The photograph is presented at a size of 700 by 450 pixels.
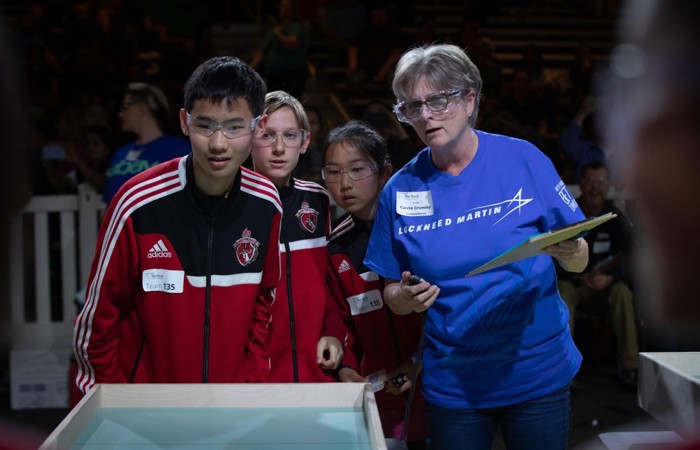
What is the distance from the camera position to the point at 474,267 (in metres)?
2.12

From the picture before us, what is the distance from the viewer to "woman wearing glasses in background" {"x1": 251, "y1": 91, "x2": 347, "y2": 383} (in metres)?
2.66

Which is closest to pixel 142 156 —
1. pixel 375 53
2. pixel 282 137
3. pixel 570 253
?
pixel 282 137

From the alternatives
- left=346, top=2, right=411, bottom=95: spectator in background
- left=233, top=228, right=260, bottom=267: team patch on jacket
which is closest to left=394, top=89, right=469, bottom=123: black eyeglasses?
left=233, top=228, right=260, bottom=267: team patch on jacket

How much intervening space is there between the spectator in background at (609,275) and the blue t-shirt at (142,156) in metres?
2.77

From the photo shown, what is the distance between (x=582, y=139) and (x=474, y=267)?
5537 mm

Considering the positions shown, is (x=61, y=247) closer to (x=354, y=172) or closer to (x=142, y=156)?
(x=142, y=156)

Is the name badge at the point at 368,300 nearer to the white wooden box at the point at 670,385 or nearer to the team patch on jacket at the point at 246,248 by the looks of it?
the team patch on jacket at the point at 246,248

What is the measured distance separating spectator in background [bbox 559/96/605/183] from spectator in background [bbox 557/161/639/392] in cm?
117

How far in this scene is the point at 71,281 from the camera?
19.4 feet

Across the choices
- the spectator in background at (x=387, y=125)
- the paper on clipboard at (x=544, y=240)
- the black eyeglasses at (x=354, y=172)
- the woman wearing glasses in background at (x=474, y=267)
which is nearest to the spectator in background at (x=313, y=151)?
the spectator in background at (x=387, y=125)

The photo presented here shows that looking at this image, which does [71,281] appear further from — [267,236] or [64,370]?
[267,236]

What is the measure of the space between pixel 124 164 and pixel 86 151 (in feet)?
6.95

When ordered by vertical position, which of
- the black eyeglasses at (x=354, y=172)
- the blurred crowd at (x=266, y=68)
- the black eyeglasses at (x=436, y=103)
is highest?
the blurred crowd at (x=266, y=68)

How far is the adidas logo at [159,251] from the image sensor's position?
2.23 meters
